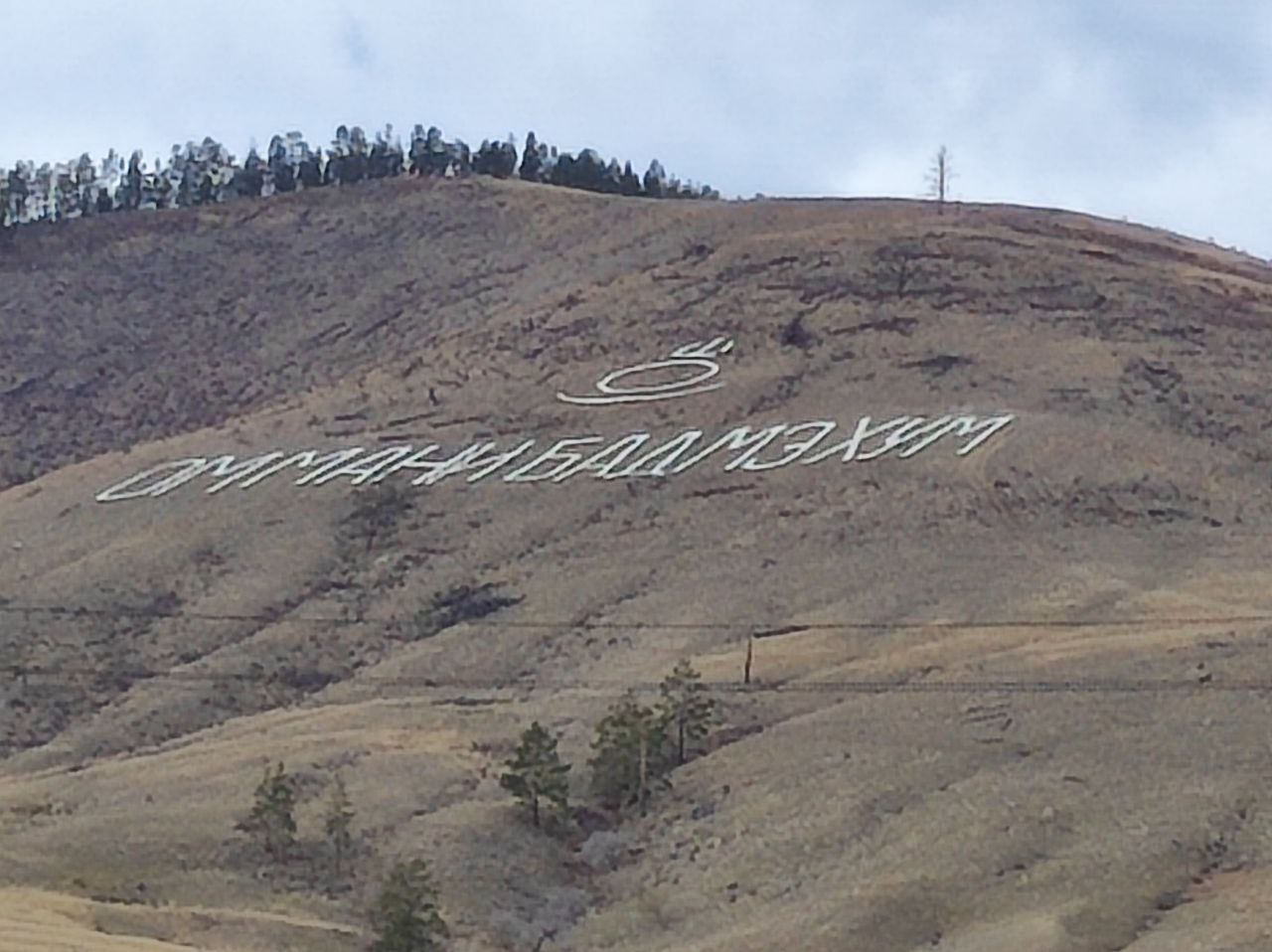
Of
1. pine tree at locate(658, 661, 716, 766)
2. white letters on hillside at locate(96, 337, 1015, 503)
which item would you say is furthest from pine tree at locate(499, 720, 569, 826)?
white letters on hillside at locate(96, 337, 1015, 503)

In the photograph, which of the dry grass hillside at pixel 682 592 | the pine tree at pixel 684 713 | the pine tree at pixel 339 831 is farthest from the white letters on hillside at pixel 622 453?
the pine tree at pixel 339 831

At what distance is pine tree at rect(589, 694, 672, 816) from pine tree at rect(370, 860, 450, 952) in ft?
25.9

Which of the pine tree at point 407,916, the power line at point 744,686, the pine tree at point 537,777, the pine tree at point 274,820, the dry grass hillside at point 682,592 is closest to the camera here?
the pine tree at point 407,916

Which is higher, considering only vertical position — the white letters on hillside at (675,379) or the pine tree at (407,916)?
the white letters on hillside at (675,379)

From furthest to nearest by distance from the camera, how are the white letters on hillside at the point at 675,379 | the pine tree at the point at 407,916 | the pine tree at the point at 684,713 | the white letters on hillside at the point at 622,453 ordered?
1. the white letters on hillside at the point at 675,379
2. the white letters on hillside at the point at 622,453
3. the pine tree at the point at 684,713
4. the pine tree at the point at 407,916

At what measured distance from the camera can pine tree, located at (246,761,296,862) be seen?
35812 mm

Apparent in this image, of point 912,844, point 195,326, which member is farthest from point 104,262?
point 912,844

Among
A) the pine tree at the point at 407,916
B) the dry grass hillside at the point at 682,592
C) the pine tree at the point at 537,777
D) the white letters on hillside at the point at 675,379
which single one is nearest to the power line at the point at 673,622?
the dry grass hillside at the point at 682,592

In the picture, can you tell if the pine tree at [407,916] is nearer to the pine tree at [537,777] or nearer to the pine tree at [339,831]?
the pine tree at [339,831]

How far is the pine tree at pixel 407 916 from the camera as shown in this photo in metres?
29.6

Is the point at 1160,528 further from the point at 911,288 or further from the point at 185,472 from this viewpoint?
the point at 185,472

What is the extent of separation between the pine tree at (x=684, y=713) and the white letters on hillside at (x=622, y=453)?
21415mm

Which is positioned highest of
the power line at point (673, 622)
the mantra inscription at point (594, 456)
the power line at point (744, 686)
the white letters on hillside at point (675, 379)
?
the white letters on hillside at point (675, 379)

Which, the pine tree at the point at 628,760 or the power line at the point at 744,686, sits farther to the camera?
the power line at the point at 744,686
